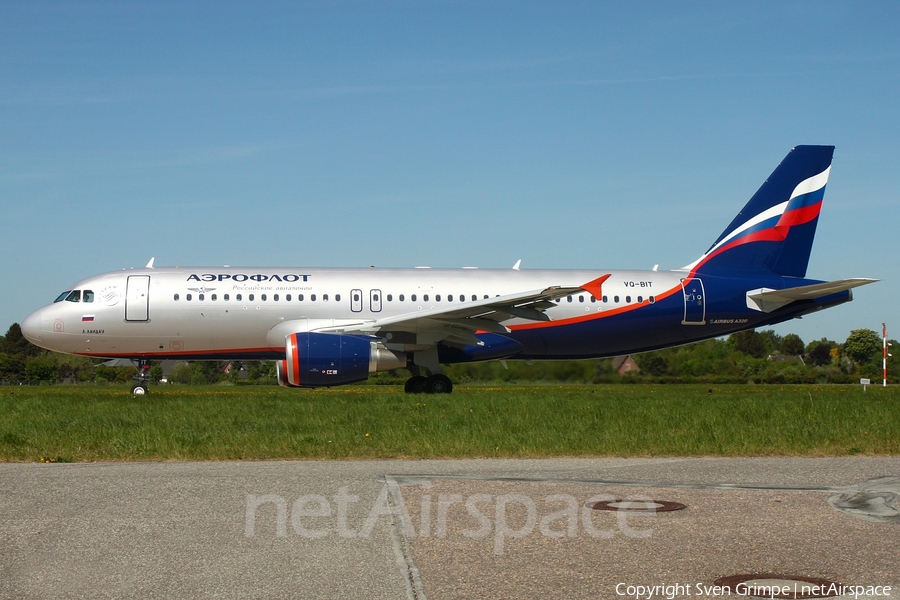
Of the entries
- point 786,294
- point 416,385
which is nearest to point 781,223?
point 786,294

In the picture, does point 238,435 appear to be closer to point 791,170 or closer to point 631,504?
point 631,504

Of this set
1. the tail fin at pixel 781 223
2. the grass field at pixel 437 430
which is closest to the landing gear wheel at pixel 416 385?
the grass field at pixel 437 430

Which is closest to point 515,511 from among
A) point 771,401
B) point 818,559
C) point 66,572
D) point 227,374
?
point 818,559

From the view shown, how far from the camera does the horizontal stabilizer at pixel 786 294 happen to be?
2541 cm

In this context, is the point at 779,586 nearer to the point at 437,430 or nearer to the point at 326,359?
the point at 437,430

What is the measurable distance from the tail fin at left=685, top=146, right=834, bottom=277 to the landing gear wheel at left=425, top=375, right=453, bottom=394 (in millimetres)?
8065

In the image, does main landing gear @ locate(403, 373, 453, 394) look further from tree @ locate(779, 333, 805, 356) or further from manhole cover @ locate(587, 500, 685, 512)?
tree @ locate(779, 333, 805, 356)

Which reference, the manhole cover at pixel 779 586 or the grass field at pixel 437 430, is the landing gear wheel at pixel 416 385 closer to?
the grass field at pixel 437 430

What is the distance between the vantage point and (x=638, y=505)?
25.0 feet

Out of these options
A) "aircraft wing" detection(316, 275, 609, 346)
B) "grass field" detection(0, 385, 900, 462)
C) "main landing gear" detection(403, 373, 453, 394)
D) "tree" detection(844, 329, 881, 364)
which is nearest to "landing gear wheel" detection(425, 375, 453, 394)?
"main landing gear" detection(403, 373, 453, 394)

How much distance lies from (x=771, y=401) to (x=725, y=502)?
41.9ft

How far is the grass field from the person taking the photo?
11391 mm

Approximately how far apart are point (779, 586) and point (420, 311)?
18425 millimetres

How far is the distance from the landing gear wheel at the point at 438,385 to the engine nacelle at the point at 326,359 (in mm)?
2037
